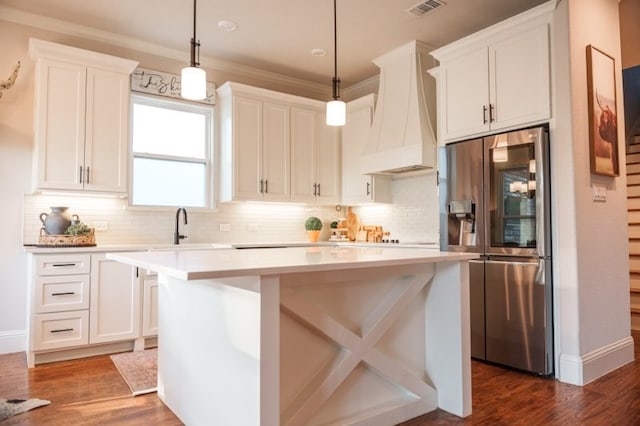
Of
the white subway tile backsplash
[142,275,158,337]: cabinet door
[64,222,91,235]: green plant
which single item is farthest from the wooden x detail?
[64,222,91,235]: green plant

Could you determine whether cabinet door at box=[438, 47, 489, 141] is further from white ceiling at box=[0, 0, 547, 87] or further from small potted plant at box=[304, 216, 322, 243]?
small potted plant at box=[304, 216, 322, 243]

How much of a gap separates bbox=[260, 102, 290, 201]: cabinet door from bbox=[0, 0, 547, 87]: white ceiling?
23.8 inches

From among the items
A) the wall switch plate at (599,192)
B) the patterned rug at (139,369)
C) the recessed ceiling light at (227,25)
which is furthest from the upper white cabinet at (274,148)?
the wall switch plate at (599,192)

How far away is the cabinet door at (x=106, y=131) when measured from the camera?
12.9 ft

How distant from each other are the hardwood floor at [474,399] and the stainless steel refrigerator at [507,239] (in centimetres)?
21

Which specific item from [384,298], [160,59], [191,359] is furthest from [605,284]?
[160,59]

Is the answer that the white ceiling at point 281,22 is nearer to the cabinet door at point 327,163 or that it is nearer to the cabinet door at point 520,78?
the cabinet door at point 520,78

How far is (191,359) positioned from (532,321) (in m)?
2.33

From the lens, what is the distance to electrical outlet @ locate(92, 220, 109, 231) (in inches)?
165

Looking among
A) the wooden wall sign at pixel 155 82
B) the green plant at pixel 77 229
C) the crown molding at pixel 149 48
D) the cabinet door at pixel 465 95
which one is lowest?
the green plant at pixel 77 229

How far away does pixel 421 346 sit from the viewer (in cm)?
260

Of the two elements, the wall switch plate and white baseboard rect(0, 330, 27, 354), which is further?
white baseboard rect(0, 330, 27, 354)

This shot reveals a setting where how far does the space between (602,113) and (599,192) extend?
23.6 inches

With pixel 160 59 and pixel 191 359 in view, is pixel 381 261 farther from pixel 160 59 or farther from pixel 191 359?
pixel 160 59
